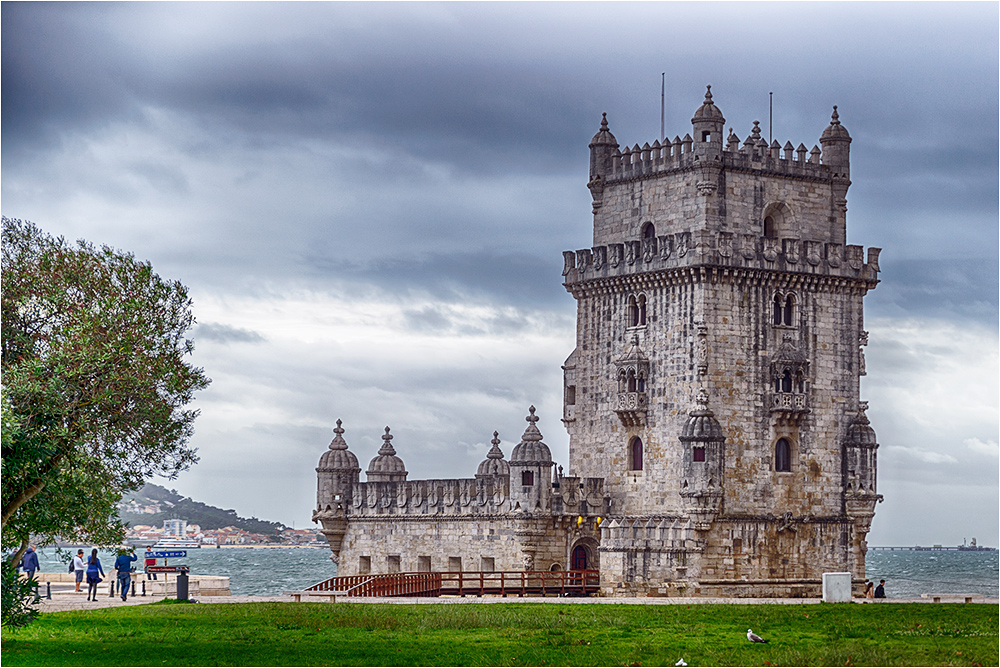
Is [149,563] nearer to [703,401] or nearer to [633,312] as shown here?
[633,312]

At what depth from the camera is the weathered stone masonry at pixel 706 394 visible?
71.9 meters

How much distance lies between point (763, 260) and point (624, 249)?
566 centimetres

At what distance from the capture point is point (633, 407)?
74375mm

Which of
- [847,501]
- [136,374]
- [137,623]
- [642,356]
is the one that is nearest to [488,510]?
[642,356]

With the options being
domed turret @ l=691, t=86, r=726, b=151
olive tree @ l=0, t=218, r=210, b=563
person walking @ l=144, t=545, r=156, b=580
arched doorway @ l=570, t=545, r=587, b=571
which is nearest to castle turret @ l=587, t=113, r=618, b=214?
domed turret @ l=691, t=86, r=726, b=151

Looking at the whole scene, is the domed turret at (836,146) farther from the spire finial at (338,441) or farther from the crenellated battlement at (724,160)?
the spire finial at (338,441)

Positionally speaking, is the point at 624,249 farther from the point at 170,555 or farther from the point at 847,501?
the point at 170,555

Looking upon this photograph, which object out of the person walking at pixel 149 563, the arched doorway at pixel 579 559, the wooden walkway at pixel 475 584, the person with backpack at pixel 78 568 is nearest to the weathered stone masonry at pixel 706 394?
the arched doorway at pixel 579 559

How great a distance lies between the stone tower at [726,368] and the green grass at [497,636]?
14652 millimetres

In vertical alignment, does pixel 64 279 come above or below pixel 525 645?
above

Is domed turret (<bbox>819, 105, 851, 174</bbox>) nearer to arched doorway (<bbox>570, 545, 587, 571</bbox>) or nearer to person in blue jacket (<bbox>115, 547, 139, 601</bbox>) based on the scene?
arched doorway (<bbox>570, 545, 587, 571</bbox>)

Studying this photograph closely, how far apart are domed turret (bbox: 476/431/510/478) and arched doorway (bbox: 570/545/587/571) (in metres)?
8.09

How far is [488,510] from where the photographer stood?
76.9m

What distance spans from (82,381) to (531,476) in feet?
108
